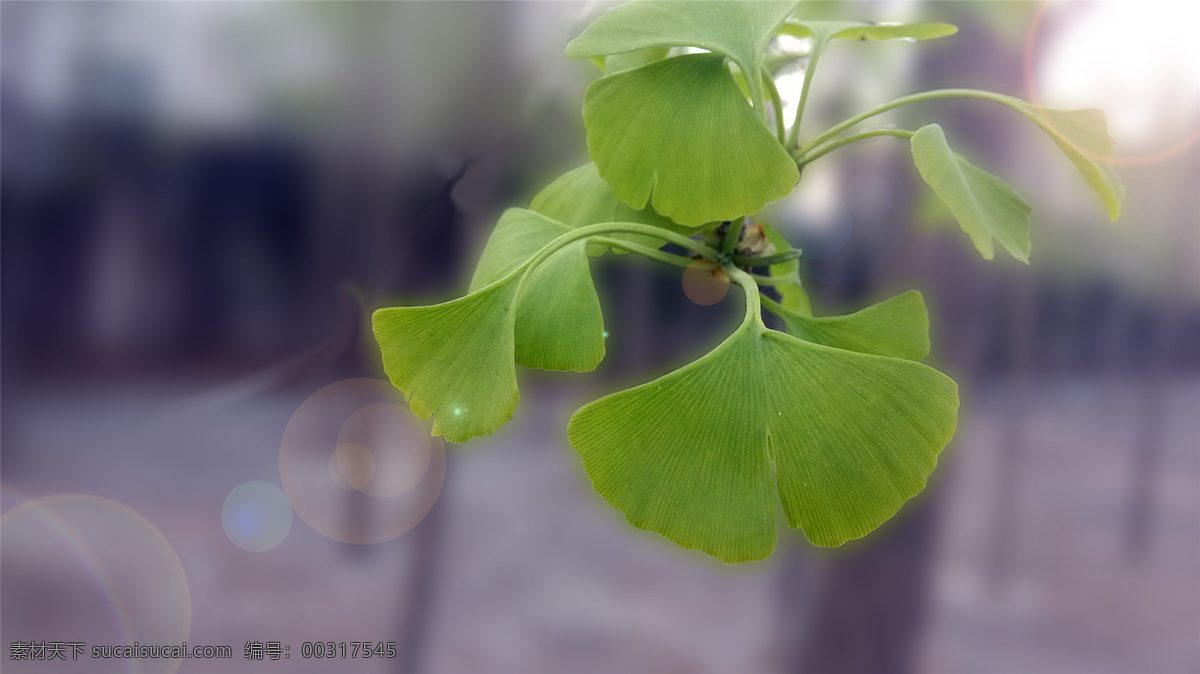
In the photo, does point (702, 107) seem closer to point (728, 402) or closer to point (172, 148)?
point (728, 402)

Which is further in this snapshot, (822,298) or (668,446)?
(822,298)

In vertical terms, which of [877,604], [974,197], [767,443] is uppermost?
[974,197]

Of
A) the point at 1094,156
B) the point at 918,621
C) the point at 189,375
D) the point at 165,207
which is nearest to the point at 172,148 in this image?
the point at 165,207

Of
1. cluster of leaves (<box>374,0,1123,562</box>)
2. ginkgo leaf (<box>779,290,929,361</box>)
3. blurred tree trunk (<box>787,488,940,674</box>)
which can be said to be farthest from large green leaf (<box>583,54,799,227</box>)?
blurred tree trunk (<box>787,488,940,674</box>)

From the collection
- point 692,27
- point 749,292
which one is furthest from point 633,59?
point 749,292

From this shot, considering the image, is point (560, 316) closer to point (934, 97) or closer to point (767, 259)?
point (767, 259)

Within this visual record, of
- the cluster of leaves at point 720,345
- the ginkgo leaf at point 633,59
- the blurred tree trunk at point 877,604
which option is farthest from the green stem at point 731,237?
the blurred tree trunk at point 877,604
